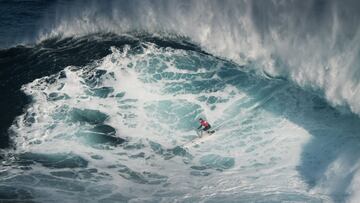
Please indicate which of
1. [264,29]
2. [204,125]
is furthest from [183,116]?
[264,29]

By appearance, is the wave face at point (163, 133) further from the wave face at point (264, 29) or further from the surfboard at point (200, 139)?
the wave face at point (264, 29)

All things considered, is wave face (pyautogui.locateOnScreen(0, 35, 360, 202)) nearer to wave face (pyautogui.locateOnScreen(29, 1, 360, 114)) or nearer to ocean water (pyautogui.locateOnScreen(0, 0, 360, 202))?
ocean water (pyautogui.locateOnScreen(0, 0, 360, 202))

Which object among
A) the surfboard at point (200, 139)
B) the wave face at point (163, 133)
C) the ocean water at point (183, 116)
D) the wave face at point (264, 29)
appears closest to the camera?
the wave face at point (264, 29)

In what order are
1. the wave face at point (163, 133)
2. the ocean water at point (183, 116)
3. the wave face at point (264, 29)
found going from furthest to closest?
the wave face at point (163, 133) → the ocean water at point (183, 116) → the wave face at point (264, 29)

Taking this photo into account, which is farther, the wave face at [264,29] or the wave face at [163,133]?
the wave face at [163,133]

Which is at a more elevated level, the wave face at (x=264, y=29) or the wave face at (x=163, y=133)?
the wave face at (x=264, y=29)

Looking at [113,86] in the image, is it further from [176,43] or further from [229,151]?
[229,151]

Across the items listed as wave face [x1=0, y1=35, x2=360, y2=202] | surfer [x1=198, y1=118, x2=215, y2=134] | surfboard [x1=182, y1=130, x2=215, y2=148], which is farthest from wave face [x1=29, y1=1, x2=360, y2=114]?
surfboard [x1=182, y1=130, x2=215, y2=148]

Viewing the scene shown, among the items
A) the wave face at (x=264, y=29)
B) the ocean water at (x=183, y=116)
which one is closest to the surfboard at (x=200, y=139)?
the ocean water at (x=183, y=116)
